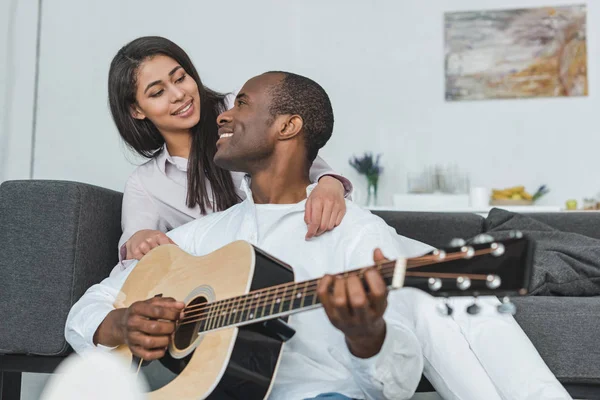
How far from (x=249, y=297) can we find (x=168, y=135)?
43.6 inches

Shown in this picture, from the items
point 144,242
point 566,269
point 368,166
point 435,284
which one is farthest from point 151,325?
point 368,166

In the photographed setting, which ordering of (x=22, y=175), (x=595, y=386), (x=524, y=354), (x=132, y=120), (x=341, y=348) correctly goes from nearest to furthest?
(x=341, y=348) → (x=524, y=354) → (x=595, y=386) → (x=132, y=120) → (x=22, y=175)

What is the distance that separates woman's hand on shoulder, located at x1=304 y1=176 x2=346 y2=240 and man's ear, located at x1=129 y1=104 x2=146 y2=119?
0.87 m

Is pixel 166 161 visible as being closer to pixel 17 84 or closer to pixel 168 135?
pixel 168 135

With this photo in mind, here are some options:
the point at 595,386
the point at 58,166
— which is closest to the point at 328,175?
the point at 595,386

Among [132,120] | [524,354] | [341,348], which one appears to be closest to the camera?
[341,348]

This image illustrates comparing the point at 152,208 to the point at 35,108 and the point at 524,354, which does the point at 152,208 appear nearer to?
the point at 524,354

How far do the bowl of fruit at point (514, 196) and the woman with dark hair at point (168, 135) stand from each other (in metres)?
2.59

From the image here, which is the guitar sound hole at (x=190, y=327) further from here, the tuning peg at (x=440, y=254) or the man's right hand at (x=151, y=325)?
the tuning peg at (x=440, y=254)

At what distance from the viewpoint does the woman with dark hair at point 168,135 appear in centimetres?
192

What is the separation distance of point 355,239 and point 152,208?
819 mm

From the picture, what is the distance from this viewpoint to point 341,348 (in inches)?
49.8

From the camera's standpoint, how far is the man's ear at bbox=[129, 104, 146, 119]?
2.09m

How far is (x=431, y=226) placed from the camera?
2451 mm
